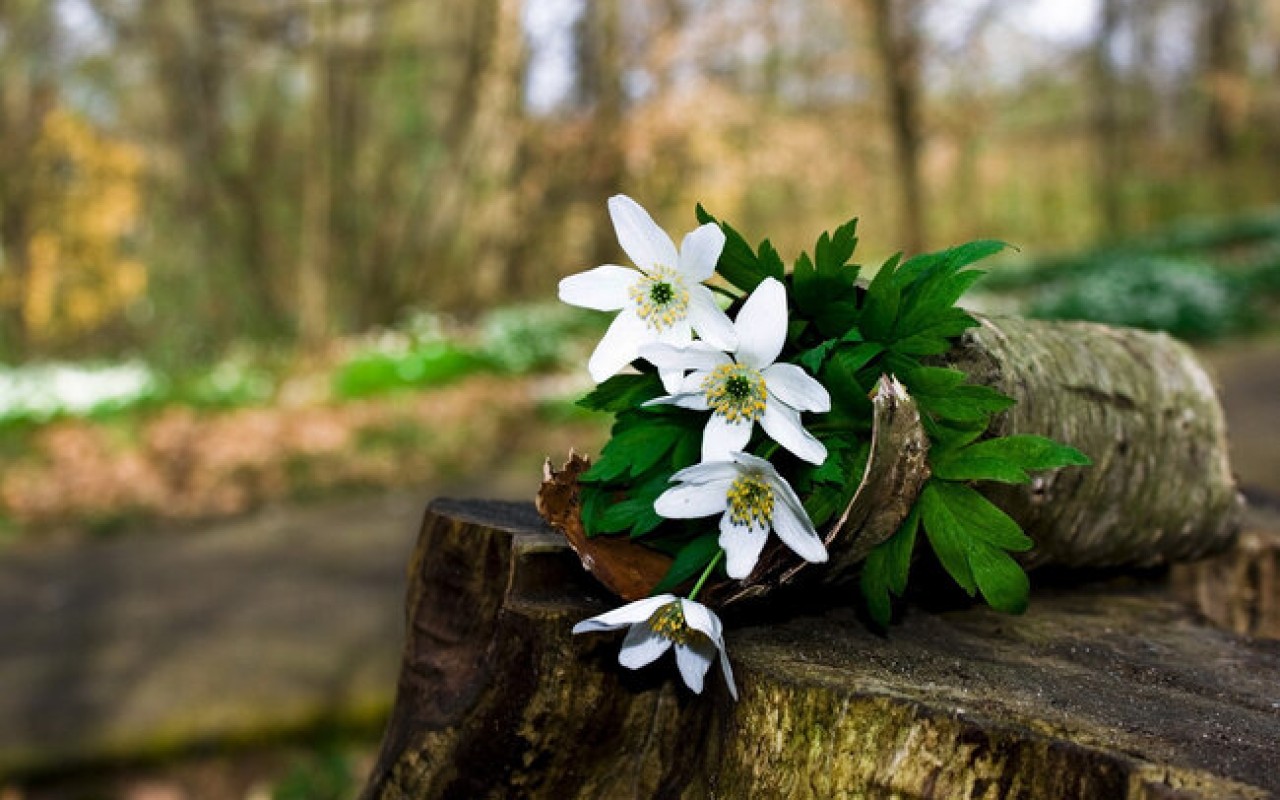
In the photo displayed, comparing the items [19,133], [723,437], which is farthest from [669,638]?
[19,133]

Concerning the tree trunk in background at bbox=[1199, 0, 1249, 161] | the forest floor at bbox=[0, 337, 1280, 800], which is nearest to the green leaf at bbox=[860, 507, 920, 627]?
the forest floor at bbox=[0, 337, 1280, 800]

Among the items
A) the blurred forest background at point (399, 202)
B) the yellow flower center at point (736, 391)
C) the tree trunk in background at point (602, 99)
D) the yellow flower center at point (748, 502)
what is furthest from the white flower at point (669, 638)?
the tree trunk in background at point (602, 99)

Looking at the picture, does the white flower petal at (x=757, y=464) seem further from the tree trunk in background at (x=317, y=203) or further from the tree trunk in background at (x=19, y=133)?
the tree trunk in background at (x=19, y=133)

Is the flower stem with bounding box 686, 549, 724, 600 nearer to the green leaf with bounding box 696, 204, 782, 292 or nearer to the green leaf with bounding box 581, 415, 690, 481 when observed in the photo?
the green leaf with bounding box 581, 415, 690, 481

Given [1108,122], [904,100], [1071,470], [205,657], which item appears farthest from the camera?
[1108,122]

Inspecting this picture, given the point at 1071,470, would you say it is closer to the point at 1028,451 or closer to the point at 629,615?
the point at 1028,451

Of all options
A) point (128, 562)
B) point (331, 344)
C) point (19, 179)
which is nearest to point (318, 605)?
point (128, 562)
